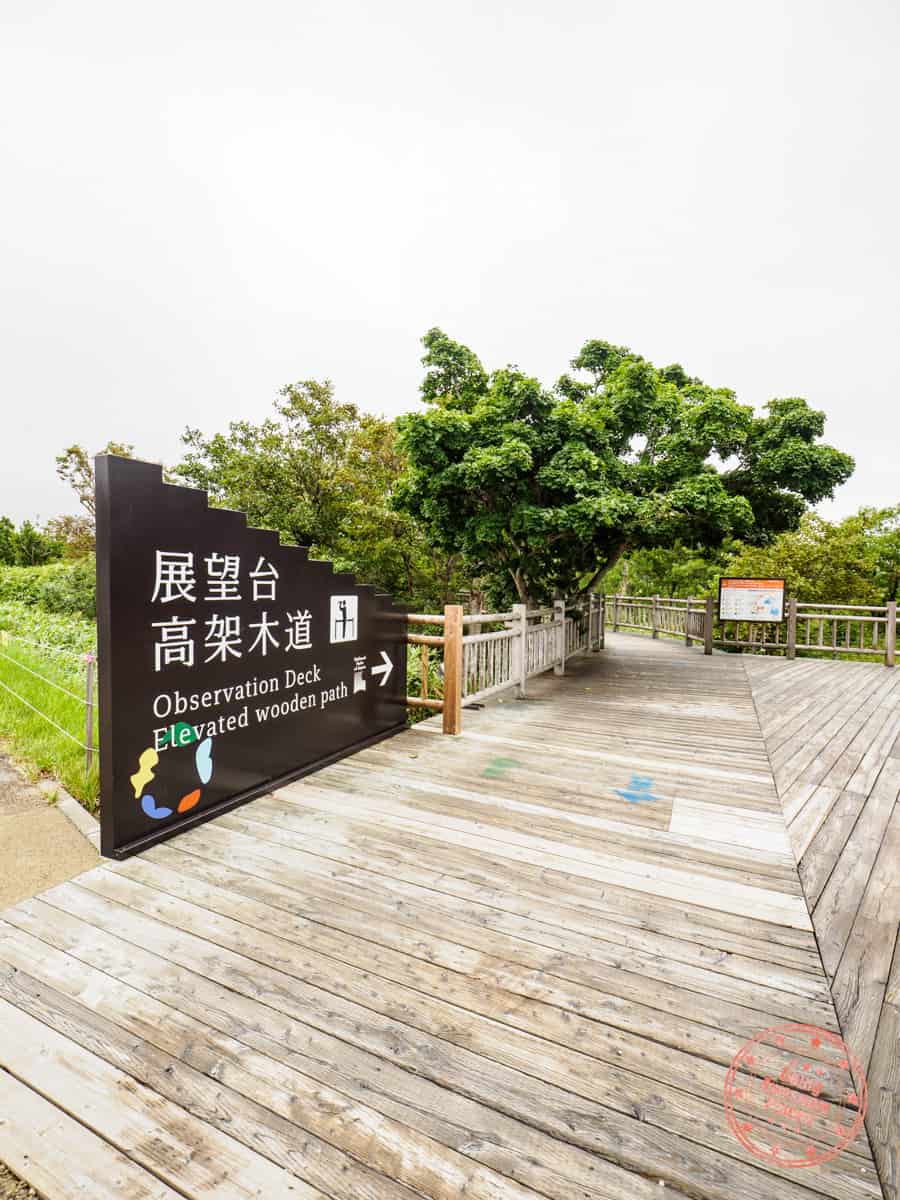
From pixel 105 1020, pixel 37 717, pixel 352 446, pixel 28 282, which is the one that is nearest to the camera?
pixel 105 1020

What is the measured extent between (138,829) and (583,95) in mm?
16520

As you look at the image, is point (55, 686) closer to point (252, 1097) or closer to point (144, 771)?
point (144, 771)

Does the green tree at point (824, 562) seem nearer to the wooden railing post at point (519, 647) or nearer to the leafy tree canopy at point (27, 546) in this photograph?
the wooden railing post at point (519, 647)

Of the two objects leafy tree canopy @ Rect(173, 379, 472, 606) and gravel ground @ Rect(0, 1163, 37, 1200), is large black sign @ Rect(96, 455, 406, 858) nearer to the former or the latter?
gravel ground @ Rect(0, 1163, 37, 1200)

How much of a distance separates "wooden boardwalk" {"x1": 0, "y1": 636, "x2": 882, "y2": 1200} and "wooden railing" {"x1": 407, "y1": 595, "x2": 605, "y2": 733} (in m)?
1.86

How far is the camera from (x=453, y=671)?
198 inches

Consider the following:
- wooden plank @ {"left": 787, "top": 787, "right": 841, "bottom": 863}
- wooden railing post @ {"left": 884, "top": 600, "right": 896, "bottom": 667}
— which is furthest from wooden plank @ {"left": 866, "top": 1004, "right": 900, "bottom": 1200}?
wooden railing post @ {"left": 884, "top": 600, "right": 896, "bottom": 667}

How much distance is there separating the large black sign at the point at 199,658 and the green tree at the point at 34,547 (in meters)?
32.7

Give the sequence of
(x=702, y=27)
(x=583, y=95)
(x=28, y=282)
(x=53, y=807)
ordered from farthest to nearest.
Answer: (x=28, y=282), (x=583, y=95), (x=702, y=27), (x=53, y=807)

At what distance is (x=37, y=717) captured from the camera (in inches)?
200

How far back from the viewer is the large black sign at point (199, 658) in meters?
2.56

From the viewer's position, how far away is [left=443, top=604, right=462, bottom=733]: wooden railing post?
4.93m

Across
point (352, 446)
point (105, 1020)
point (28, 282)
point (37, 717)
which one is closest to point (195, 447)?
point (352, 446)

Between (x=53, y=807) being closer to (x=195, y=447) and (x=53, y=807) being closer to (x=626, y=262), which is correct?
(x=195, y=447)
